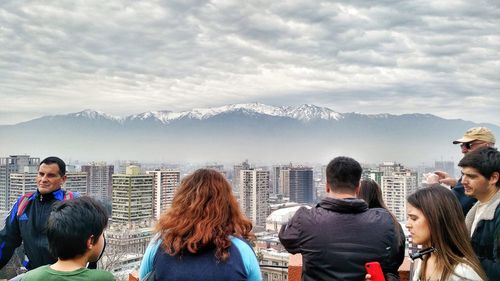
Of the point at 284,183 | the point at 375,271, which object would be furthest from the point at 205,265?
the point at 284,183

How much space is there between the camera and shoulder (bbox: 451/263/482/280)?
1429mm

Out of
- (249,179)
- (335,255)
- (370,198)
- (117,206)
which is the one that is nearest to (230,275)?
(335,255)

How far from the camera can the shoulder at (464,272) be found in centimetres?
143

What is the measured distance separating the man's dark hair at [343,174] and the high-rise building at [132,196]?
2262cm

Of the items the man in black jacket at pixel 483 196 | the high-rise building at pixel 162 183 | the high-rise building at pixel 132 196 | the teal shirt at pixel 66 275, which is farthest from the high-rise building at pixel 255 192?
the teal shirt at pixel 66 275

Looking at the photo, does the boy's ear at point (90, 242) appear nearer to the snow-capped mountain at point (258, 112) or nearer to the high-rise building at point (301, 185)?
the high-rise building at point (301, 185)

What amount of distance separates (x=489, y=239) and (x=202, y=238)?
1222 millimetres

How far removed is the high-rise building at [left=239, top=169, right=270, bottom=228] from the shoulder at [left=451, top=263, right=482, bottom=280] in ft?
90.8

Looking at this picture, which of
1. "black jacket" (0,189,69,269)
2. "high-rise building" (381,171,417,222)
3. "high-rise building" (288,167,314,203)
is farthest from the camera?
"high-rise building" (288,167,314,203)

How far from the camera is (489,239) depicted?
1700 millimetres

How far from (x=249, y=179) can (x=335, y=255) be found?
29519mm

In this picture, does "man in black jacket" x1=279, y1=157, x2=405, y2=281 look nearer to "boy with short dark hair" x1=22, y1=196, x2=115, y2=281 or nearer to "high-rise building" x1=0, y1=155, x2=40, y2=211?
"boy with short dark hair" x1=22, y1=196, x2=115, y2=281

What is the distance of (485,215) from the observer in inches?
69.8

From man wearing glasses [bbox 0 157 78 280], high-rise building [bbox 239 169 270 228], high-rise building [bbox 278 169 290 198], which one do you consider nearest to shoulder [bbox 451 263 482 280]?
man wearing glasses [bbox 0 157 78 280]
